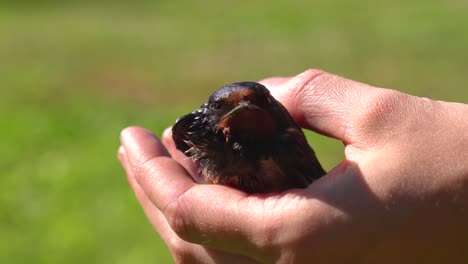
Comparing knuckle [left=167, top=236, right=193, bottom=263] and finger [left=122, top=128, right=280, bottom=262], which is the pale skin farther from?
knuckle [left=167, top=236, right=193, bottom=263]

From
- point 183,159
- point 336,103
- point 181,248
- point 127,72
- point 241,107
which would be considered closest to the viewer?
point 241,107

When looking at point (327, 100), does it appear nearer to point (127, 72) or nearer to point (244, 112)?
point (244, 112)

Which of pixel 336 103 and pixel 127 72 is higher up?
pixel 336 103

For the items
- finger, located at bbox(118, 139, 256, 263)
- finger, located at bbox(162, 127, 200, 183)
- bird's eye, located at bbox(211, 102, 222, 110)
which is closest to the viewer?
bird's eye, located at bbox(211, 102, 222, 110)

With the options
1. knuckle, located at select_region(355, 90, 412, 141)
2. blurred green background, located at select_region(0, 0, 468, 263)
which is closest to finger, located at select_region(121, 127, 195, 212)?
knuckle, located at select_region(355, 90, 412, 141)

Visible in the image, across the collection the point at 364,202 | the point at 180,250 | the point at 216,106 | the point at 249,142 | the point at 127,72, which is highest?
the point at 216,106

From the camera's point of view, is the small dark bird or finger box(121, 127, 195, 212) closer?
the small dark bird

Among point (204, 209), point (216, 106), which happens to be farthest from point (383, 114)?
point (204, 209)
